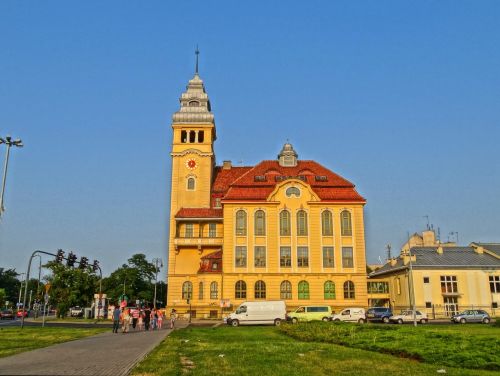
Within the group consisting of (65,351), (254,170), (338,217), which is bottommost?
(65,351)

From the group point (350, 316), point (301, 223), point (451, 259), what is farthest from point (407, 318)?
point (301, 223)

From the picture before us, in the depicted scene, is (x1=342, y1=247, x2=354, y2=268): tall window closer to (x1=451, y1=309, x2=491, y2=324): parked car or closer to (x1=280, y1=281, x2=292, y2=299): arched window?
(x1=280, y1=281, x2=292, y2=299): arched window

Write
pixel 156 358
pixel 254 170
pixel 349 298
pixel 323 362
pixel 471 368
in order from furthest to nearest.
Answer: pixel 254 170 < pixel 349 298 < pixel 156 358 < pixel 323 362 < pixel 471 368

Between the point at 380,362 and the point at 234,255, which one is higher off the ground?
the point at 234,255

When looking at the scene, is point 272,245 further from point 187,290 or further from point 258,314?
point 258,314

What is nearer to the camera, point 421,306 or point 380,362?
point 380,362

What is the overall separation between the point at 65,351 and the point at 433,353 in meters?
14.4

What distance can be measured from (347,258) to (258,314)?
19.1 m

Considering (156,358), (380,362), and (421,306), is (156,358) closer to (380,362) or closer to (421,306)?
(380,362)

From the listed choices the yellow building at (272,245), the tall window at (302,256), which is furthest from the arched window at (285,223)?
the tall window at (302,256)

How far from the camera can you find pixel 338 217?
199 feet

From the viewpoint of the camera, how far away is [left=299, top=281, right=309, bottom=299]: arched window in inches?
2290

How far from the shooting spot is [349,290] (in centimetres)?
5853

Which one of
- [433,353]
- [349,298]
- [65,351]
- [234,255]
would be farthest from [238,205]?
[433,353]
